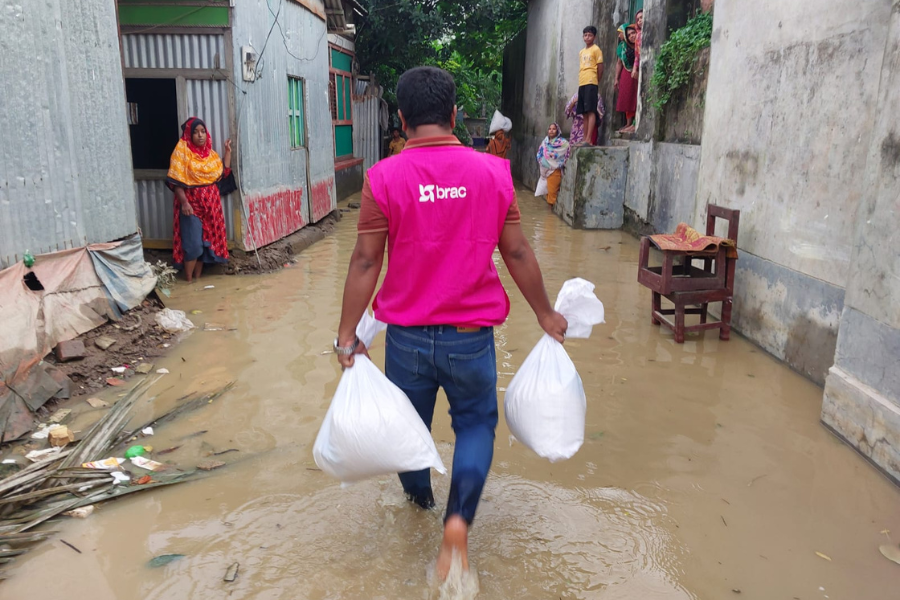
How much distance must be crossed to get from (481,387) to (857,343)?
223 cm

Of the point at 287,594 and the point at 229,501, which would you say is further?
the point at 229,501

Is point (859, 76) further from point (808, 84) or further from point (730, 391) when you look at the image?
point (730, 391)

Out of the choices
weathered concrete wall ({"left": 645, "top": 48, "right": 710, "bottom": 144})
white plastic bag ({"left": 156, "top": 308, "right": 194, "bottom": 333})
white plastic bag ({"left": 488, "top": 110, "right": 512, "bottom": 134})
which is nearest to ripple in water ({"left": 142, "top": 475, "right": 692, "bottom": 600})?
white plastic bag ({"left": 156, "top": 308, "right": 194, "bottom": 333})

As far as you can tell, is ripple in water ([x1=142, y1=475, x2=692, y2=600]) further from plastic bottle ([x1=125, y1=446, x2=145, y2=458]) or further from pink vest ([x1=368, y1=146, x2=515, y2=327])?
pink vest ([x1=368, y1=146, x2=515, y2=327])

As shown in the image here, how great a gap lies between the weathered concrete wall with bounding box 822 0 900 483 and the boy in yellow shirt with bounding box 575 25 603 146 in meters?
8.10

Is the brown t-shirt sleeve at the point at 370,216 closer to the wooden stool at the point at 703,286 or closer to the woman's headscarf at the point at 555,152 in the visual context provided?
the wooden stool at the point at 703,286

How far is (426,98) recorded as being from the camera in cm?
228

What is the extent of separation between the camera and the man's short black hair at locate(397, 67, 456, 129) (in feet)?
7.47

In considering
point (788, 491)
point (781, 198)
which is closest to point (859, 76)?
point (781, 198)

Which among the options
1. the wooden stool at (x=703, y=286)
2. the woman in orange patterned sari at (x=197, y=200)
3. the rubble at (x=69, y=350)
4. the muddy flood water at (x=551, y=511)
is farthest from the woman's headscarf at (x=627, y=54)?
the rubble at (x=69, y=350)

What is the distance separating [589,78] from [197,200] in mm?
7118

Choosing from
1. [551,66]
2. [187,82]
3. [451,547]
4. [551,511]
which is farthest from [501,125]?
[451,547]

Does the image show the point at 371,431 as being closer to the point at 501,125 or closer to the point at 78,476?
the point at 78,476

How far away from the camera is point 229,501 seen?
3.10 m
